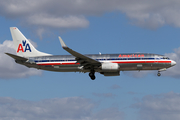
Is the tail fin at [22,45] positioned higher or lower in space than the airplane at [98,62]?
higher

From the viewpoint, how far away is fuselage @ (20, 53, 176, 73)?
5531cm

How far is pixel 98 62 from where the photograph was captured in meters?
54.4

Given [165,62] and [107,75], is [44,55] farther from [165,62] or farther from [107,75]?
[165,62]

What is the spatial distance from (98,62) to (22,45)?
18.7m

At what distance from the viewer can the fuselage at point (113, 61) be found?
181 feet

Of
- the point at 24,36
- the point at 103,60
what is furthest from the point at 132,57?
the point at 24,36

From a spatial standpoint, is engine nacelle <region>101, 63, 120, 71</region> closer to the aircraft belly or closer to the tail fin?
the aircraft belly

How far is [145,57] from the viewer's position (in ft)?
183

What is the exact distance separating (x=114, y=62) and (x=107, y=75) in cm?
530

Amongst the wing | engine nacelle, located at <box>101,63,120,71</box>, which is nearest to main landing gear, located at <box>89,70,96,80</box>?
the wing

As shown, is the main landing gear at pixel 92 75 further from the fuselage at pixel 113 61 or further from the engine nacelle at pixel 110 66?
the engine nacelle at pixel 110 66

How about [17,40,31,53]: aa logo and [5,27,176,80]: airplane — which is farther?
[17,40,31,53]: aa logo

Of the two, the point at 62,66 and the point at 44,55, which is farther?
the point at 44,55

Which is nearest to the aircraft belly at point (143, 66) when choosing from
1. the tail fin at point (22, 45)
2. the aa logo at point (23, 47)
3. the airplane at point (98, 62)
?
the airplane at point (98, 62)
